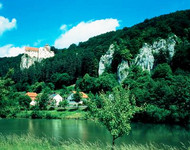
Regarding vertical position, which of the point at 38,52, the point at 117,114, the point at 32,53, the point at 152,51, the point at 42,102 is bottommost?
the point at 42,102

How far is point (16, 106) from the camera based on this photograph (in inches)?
500

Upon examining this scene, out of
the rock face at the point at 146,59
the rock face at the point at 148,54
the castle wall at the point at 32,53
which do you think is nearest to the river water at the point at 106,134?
the rock face at the point at 146,59

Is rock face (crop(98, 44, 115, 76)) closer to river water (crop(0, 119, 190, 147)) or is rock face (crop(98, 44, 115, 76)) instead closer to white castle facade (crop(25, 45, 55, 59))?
river water (crop(0, 119, 190, 147))

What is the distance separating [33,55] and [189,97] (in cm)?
15293

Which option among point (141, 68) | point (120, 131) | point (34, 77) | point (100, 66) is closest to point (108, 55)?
point (100, 66)

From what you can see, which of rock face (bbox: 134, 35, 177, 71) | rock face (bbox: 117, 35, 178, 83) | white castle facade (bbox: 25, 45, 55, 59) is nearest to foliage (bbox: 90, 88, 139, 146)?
rock face (bbox: 117, 35, 178, 83)

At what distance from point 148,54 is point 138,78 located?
639 inches

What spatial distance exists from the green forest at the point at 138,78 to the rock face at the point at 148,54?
6.30 ft

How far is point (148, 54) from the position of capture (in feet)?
286

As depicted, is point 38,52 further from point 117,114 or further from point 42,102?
point 117,114

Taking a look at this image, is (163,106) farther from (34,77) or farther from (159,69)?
(34,77)

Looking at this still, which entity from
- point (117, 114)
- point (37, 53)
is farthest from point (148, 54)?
point (37, 53)

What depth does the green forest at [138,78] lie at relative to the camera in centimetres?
5200

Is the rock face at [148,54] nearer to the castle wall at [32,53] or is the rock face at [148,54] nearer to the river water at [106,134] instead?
the river water at [106,134]
